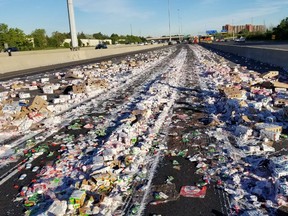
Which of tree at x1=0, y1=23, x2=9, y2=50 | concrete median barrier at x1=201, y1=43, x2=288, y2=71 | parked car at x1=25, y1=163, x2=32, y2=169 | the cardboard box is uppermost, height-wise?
tree at x1=0, y1=23, x2=9, y2=50

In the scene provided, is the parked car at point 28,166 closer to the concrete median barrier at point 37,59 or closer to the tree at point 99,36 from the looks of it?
the concrete median barrier at point 37,59

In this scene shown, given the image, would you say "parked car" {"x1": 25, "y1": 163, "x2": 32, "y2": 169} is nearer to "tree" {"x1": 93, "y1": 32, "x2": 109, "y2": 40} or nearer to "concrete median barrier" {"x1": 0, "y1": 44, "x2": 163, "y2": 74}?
"concrete median barrier" {"x1": 0, "y1": 44, "x2": 163, "y2": 74}

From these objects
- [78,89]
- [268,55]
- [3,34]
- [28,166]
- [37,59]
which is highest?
[3,34]

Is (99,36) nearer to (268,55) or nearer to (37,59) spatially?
(37,59)

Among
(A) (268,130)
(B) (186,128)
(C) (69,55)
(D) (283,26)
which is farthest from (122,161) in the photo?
(D) (283,26)

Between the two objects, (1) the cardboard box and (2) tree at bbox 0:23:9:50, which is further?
(2) tree at bbox 0:23:9:50

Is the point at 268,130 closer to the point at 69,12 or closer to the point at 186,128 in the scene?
the point at 186,128

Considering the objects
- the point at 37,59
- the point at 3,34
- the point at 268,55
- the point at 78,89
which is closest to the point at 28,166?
the point at 78,89

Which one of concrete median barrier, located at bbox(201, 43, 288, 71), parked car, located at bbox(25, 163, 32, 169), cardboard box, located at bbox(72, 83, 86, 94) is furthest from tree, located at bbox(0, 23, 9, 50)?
parked car, located at bbox(25, 163, 32, 169)

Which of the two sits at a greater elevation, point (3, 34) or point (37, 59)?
point (3, 34)

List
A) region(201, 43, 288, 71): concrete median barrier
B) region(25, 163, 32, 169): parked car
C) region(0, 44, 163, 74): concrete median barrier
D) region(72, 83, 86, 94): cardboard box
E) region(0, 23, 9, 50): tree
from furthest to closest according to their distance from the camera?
region(0, 23, 9, 50): tree, region(0, 44, 163, 74): concrete median barrier, region(201, 43, 288, 71): concrete median barrier, region(72, 83, 86, 94): cardboard box, region(25, 163, 32, 169): parked car

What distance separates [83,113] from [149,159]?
432 centimetres

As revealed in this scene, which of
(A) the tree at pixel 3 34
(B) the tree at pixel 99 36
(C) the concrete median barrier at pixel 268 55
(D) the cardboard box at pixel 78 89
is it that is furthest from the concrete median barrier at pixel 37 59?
(B) the tree at pixel 99 36

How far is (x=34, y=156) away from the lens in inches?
225
